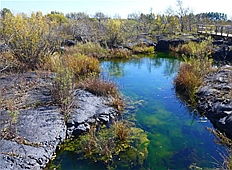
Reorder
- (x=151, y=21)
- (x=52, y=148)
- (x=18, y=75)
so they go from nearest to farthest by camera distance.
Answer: (x=52, y=148)
(x=18, y=75)
(x=151, y=21)

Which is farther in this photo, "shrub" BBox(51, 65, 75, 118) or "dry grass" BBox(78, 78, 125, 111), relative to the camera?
"dry grass" BBox(78, 78, 125, 111)

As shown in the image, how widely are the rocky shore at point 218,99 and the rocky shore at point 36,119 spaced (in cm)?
281

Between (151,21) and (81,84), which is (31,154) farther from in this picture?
(151,21)

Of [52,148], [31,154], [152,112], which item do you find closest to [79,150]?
[52,148]

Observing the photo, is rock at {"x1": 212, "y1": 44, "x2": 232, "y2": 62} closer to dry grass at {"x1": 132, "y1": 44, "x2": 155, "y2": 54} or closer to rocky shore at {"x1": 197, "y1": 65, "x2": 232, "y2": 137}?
dry grass at {"x1": 132, "y1": 44, "x2": 155, "y2": 54}

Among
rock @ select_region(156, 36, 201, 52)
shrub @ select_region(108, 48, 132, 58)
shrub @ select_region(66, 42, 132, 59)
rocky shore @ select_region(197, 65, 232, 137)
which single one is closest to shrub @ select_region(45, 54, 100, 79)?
shrub @ select_region(66, 42, 132, 59)

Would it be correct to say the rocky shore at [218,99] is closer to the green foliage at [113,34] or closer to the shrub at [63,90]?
the shrub at [63,90]

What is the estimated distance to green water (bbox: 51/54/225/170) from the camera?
6.11m

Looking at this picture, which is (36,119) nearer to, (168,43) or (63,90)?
(63,90)

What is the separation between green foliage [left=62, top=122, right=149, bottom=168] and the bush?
5.84 metres

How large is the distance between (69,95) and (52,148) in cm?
207

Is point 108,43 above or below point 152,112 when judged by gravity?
Answer: above

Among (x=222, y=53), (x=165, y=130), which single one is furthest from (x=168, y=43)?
(x=165, y=130)

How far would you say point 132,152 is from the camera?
6.39 metres
